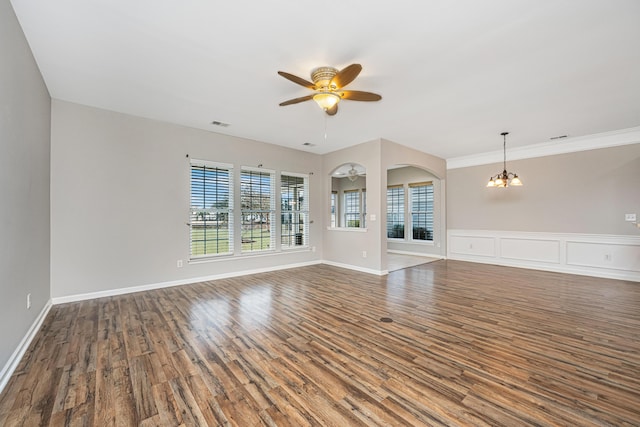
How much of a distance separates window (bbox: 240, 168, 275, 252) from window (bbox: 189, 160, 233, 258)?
0.99 ft

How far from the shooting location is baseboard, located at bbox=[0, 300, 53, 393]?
6.49ft

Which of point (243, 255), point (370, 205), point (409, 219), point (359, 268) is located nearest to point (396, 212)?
point (409, 219)

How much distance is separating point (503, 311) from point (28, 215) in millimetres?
5579

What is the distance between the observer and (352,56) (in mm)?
2697

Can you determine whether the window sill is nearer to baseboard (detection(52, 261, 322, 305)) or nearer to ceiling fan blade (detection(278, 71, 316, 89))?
baseboard (detection(52, 261, 322, 305))

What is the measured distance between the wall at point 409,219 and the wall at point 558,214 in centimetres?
42

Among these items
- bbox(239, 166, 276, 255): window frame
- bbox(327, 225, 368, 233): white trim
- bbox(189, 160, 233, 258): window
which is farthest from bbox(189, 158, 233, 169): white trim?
bbox(327, 225, 368, 233): white trim

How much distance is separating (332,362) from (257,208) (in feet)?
13.5

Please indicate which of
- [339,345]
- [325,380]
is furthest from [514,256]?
[325,380]

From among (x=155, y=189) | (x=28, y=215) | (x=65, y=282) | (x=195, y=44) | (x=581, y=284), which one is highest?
(x=195, y=44)

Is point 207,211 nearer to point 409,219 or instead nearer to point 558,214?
point 409,219

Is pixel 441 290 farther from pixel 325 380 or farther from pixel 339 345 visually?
pixel 325 380

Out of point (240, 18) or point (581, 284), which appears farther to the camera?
point (581, 284)

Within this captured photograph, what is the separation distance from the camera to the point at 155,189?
453 cm
